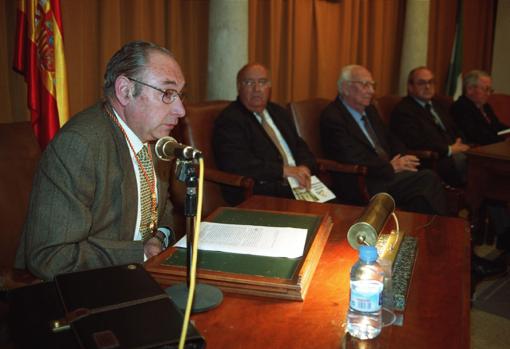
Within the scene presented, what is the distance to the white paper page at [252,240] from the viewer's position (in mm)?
1447

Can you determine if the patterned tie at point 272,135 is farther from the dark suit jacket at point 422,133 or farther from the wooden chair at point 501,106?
the wooden chair at point 501,106

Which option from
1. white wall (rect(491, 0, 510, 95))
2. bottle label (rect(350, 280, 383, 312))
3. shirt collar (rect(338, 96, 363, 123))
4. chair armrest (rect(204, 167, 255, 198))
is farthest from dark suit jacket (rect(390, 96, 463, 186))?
white wall (rect(491, 0, 510, 95))

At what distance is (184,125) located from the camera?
289 cm

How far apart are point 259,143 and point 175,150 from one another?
207 centimetres

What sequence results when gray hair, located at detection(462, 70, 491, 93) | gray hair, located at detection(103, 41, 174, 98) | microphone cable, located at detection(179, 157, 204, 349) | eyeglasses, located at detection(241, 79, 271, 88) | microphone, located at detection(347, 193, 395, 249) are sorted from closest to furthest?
microphone cable, located at detection(179, 157, 204, 349) → microphone, located at detection(347, 193, 395, 249) → gray hair, located at detection(103, 41, 174, 98) → eyeglasses, located at detection(241, 79, 271, 88) → gray hair, located at detection(462, 70, 491, 93)

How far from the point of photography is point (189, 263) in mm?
1130

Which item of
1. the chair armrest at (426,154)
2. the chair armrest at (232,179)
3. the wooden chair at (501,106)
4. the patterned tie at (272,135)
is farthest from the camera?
the wooden chair at (501,106)

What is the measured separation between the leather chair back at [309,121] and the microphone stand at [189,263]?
94.3 inches

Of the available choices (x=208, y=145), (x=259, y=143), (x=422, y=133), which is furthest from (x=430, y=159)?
(x=208, y=145)

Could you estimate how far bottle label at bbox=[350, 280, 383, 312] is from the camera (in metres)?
1.07

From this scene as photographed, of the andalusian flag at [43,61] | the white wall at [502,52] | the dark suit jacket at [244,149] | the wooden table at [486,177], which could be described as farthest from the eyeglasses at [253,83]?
the white wall at [502,52]

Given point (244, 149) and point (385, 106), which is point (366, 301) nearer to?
point (244, 149)

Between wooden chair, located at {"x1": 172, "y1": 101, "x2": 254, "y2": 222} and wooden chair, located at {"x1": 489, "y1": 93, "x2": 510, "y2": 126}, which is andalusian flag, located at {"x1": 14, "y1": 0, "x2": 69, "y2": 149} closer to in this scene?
wooden chair, located at {"x1": 172, "y1": 101, "x2": 254, "y2": 222}

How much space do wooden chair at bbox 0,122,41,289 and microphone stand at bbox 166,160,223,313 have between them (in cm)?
72
